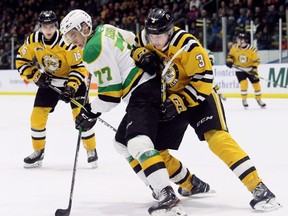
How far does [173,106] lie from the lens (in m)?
2.83

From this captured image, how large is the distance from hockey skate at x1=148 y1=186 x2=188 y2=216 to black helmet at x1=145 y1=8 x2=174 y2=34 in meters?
0.72

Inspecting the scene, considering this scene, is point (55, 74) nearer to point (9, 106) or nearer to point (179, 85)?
point (179, 85)

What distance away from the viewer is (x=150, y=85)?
2.90 m

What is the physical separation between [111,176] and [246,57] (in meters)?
6.16

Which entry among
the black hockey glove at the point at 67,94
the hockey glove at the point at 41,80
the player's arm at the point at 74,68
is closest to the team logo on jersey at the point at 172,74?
the black hockey glove at the point at 67,94

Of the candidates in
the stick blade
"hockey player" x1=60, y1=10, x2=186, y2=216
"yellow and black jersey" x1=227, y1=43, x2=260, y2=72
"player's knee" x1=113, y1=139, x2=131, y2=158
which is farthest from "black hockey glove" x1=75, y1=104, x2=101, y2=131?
"yellow and black jersey" x1=227, y1=43, x2=260, y2=72

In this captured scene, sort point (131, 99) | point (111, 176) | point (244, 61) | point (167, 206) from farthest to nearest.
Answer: point (244, 61) < point (111, 176) < point (131, 99) < point (167, 206)

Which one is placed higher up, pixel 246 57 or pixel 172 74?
pixel 172 74

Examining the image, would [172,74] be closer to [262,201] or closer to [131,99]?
[131,99]

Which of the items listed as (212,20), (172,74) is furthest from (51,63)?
(212,20)

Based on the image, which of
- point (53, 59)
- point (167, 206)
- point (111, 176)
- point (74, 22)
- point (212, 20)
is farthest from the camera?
point (212, 20)

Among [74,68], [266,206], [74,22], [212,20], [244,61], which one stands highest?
[74,22]

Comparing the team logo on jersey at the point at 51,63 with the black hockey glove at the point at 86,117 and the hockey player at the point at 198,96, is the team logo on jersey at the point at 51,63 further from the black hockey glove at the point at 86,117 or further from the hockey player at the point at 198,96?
the hockey player at the point at 198,96

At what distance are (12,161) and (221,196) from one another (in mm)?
2093
